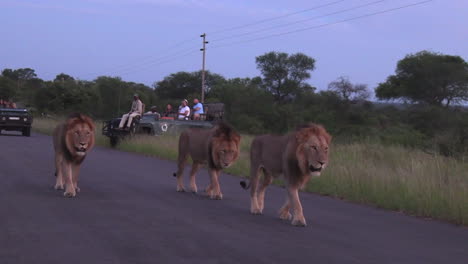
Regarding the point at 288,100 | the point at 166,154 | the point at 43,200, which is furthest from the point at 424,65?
the point at 43,200

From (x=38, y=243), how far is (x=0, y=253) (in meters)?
0.59

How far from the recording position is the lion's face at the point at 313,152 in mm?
8523

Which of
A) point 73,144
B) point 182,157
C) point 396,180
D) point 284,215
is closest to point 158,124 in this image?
point 182,157

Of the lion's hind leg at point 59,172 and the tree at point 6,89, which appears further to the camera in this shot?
the tree at point 6,89

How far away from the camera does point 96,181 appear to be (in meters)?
13.7

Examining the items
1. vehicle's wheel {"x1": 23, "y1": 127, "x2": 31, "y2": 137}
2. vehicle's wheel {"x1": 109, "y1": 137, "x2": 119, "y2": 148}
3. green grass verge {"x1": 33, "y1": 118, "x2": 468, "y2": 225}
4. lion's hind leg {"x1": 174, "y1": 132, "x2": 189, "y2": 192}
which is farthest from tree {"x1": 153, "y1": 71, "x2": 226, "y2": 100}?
lion's hind leg {"x1": 174, "y1": 132, "x2": 189, "y2": 192}

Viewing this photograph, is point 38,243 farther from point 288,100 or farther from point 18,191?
point 288,100

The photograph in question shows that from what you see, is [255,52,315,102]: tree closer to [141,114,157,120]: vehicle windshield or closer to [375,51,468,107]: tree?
[375,51,468,107]: tree

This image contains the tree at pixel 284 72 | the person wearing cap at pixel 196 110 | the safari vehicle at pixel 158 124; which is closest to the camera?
the safari vehicle at pixel 158 124

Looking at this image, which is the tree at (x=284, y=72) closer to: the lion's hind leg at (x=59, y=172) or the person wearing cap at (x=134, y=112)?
the person wearing cap at (x=134, y=112)

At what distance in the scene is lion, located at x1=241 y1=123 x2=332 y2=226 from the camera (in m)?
8.62

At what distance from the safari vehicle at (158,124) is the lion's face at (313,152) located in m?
17.0

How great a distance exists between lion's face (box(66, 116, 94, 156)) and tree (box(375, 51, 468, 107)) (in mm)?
43984

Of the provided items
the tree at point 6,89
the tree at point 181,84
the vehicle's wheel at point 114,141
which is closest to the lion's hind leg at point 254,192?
the vehicle's wheel at point 114,141
